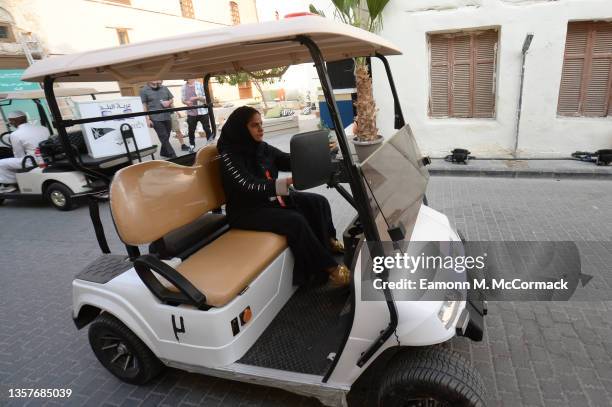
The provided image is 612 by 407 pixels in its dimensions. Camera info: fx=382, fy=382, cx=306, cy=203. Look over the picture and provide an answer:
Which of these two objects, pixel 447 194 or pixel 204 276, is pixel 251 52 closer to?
pixel 204 276

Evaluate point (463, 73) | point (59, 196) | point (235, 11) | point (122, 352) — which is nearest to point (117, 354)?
point (122, 352)

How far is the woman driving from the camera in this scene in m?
2.97

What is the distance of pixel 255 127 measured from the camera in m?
3.28

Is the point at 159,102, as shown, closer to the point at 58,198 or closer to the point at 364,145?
the point at 58,198

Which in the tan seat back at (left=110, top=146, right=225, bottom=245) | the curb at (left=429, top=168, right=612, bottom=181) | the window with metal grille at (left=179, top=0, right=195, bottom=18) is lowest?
the curb at (left=429, top=168, right=612, bottom=181)

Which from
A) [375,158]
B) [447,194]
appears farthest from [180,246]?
[447,194]

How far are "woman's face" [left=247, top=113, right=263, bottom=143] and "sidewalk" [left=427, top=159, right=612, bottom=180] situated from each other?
534cm

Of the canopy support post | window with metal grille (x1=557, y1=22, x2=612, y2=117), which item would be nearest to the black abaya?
the canopy support post

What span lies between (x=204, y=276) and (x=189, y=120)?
8.99 metres

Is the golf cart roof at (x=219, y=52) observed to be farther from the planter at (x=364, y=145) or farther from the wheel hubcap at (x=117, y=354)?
the planter at (x=364, y=145)

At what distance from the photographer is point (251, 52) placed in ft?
8.87

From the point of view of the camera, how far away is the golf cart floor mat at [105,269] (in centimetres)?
274

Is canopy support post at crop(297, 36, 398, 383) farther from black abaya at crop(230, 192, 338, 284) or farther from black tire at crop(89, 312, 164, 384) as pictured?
black tire at crop(89, 312, 164, 384)

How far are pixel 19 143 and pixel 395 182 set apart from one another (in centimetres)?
819
